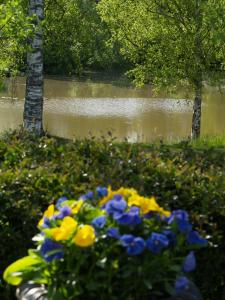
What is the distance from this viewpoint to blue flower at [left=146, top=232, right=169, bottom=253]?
2.63 metres

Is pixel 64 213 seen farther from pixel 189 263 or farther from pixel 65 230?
pixel 189 263

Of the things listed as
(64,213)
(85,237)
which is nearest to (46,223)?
(64,213)

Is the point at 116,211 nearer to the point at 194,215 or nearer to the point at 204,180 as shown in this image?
the point at 194,215

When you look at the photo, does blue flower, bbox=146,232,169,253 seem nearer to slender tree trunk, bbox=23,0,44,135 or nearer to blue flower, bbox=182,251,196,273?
blue flower, bbox=182,251,196,273

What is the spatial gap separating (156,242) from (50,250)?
0.52m

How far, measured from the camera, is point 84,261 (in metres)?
2.67

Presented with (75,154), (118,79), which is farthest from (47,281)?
(118,79)

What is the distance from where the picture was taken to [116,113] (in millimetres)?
23875

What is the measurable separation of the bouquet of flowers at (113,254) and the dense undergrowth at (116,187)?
0.59m

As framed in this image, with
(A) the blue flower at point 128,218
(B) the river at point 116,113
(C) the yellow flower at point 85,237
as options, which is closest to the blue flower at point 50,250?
(C) the yellow flower at point 85,237

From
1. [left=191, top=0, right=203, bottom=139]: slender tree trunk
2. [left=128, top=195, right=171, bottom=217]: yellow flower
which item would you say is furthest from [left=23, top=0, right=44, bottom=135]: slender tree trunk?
[left=128, top=195, right=171, bottom=217]: yellow flower

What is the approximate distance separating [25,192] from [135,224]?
48.6 inches

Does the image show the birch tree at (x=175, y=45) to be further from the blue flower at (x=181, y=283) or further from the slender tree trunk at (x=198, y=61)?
the blue flower at (x=181, y=283)

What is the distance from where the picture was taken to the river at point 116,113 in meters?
19.7
